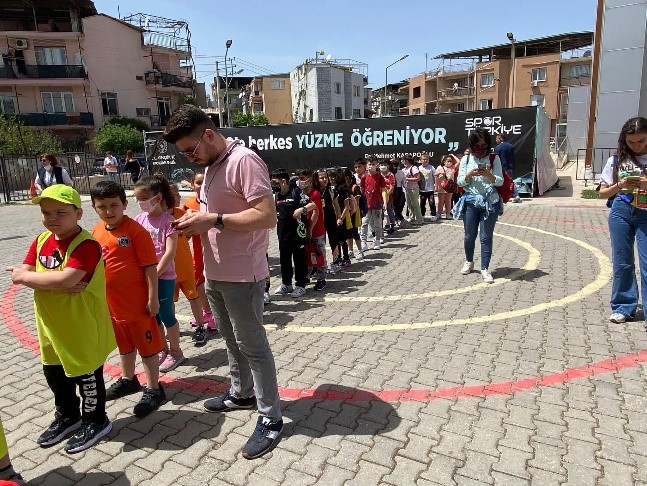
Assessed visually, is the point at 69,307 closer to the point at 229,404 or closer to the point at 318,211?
the point at 229,404

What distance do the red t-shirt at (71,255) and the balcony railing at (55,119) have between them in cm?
4238

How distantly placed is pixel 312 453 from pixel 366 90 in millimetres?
76590

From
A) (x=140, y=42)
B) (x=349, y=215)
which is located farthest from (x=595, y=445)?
(x=140, y=42)

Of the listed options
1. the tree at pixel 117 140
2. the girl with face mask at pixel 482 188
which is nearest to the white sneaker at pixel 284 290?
the girl with face mask at pixel 482 188

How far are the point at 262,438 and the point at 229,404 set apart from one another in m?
0.55

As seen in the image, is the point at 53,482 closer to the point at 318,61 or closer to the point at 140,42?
the point at 140,42

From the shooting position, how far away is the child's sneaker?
13.1 feet

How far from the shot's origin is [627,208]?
4.27 m

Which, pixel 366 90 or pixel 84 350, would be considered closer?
pixel 84 350

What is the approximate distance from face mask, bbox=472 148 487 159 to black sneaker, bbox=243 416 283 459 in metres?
4.38

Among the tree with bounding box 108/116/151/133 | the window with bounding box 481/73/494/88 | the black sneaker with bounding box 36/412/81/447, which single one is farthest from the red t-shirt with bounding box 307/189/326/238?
the window with bounding box 481/73/494/88

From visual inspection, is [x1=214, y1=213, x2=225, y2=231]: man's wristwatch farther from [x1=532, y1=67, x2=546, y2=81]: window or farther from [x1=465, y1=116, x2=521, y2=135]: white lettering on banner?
[x1=532, y1=67, x2=546, y2=81]: window

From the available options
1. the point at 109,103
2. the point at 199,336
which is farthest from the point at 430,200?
the point at 109,103

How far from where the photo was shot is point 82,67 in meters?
39.5
